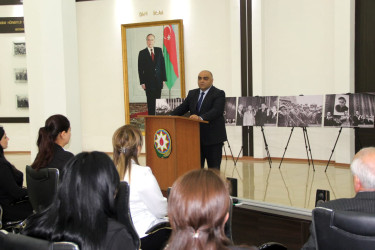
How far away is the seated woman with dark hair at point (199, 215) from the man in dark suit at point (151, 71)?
9.72 m

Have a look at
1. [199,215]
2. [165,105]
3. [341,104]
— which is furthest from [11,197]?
[341,104]

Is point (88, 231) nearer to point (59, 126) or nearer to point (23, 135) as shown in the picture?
point (59, 126)

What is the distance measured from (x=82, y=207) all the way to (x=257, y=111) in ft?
24.8

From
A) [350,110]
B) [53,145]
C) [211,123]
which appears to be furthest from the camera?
[350,110]

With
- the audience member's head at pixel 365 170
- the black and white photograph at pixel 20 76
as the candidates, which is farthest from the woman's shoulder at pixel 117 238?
the black and white photograph at pixel 20 76

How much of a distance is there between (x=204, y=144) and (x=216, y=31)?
571cm

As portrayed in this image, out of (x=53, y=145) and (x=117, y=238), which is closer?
(x=117, y=238)

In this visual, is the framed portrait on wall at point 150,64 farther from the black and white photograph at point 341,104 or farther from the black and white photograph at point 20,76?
the black and white photograph at point 341,104

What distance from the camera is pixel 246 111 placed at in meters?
9.04

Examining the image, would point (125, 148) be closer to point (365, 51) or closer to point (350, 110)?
point (350, 110)

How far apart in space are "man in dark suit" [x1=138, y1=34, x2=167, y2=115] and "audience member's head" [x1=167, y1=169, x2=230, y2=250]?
31.9ft

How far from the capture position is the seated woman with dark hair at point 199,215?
1.41 meters

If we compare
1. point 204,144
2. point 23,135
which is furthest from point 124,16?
point 204,144

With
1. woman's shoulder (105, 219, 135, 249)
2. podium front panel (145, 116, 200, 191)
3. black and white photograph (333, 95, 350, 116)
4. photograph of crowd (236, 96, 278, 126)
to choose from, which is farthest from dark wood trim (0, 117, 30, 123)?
woman's shoulder (105, 219, 135, 249)
